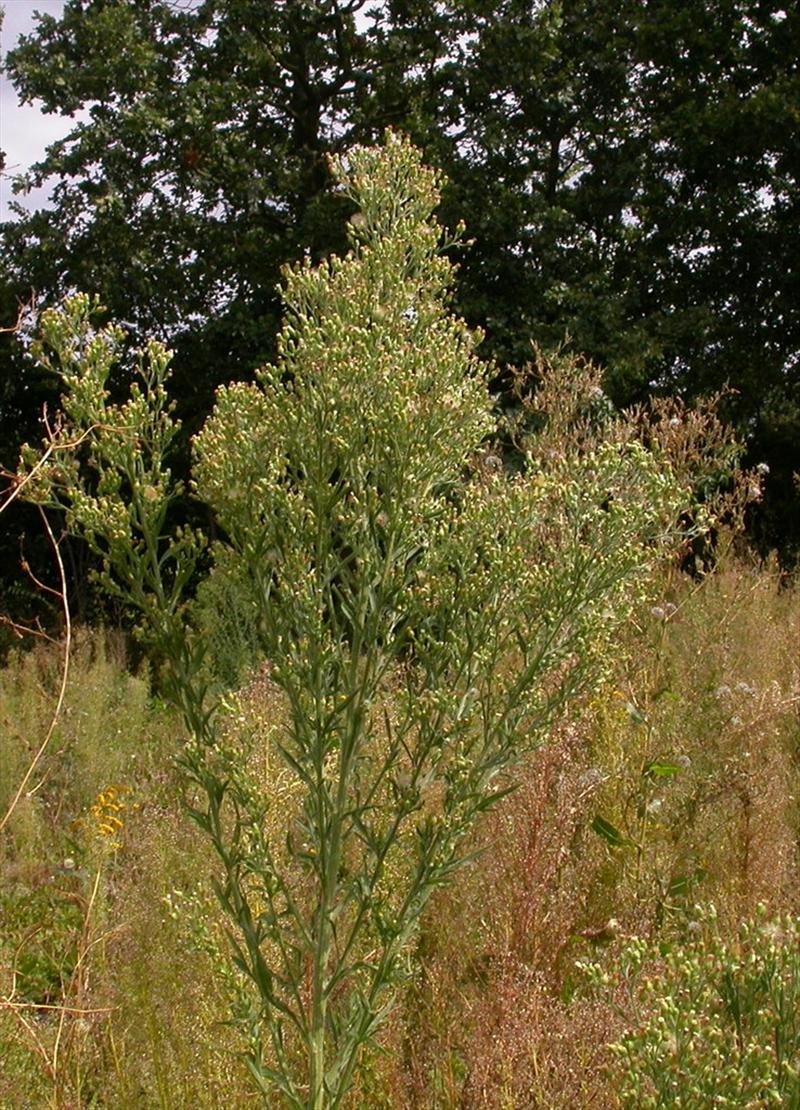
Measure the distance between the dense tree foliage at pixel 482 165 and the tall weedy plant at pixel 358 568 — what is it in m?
10.2

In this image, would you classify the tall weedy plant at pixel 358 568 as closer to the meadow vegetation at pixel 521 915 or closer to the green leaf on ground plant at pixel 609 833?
the meadow vegetation at pixel 521 915

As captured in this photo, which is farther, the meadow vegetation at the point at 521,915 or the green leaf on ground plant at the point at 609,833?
the green leaf on ground plant at the point at 609,833

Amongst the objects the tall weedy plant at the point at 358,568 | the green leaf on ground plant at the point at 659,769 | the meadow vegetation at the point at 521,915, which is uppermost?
the tall weedy plant at the point at 358,568

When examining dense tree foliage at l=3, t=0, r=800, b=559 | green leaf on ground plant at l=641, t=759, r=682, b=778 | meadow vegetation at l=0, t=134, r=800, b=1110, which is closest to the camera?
meadow vegetation at l=0, t=134, r=800, b=1110

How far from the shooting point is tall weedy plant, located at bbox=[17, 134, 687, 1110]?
231cm

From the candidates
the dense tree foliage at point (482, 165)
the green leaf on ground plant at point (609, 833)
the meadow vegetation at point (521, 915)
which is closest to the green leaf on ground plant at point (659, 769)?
the meadow vegetation at point (521, 915)

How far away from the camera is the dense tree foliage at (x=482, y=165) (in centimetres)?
1291

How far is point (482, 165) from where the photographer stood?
13234mm

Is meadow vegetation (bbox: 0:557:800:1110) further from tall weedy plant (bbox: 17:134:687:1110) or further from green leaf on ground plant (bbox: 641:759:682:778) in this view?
tall weedy plant (bbox: 17:134:687:1110)

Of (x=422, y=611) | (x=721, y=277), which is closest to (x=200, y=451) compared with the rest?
(x=422, y=611)

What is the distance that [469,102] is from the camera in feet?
44.6

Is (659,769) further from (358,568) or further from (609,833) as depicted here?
(358,568)

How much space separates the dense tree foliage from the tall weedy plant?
10.2 meters

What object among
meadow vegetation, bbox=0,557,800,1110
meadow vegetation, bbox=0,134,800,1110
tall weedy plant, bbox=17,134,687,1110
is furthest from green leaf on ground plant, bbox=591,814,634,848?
tall weedy plant, bbox=17,134,687,1110
